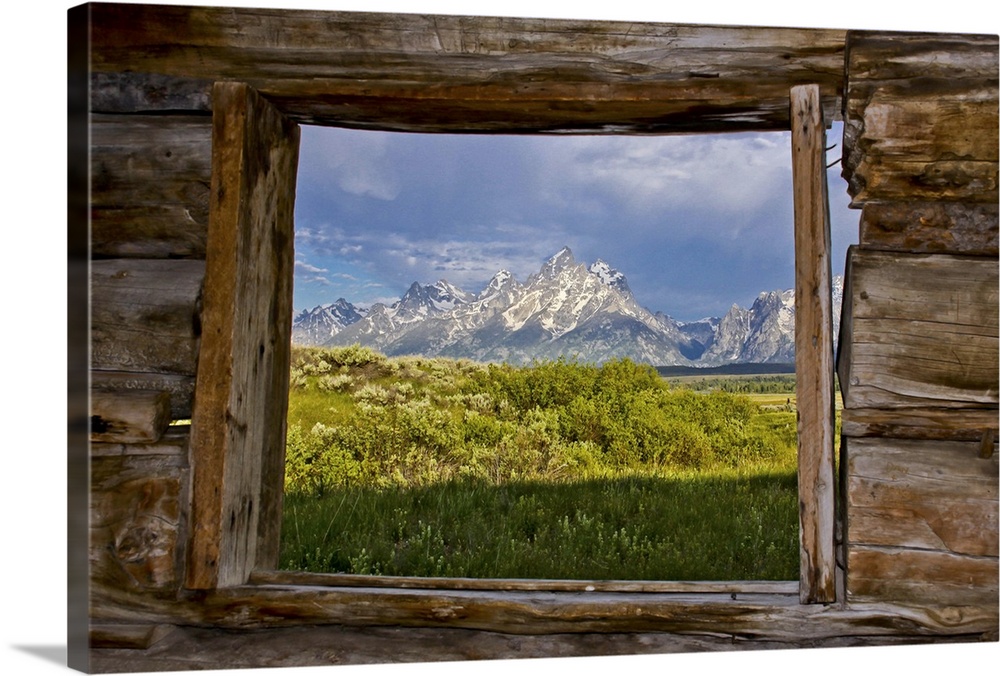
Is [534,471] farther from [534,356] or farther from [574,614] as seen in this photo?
[534,356]

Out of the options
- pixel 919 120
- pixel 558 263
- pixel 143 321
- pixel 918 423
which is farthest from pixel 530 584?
pixel 558 263

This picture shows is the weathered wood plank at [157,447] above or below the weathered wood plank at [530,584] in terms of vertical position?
above

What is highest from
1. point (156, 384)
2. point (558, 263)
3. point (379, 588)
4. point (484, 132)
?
point (558, 263)

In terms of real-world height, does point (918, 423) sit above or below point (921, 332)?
below

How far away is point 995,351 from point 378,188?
14.3 metres

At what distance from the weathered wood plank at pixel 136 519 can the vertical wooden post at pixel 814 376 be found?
8.39ft

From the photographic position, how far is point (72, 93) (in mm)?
3865

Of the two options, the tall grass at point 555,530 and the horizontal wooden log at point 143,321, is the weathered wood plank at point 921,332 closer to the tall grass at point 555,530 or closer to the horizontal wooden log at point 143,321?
the tall grass at point 555,530

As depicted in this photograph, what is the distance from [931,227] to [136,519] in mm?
3498

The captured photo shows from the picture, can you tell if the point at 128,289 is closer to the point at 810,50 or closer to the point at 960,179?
the point at 810,50

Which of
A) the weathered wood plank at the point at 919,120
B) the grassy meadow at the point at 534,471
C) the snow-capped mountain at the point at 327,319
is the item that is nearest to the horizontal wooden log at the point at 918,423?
the weathered wood plank at the point at 919,120

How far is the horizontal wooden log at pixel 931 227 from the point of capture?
3.98m

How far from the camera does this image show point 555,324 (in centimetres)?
2028

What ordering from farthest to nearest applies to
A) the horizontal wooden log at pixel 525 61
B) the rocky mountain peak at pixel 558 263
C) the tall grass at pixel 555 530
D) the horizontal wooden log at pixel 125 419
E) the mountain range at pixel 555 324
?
the rocky mountain peak at pixel 558 263 < the mountain range at pixel 555 324 < the tall grass at pixel 555 530 < the horizontal wooden log at pixel 525 61 < the horizontal wooden log at pixel 125 419
